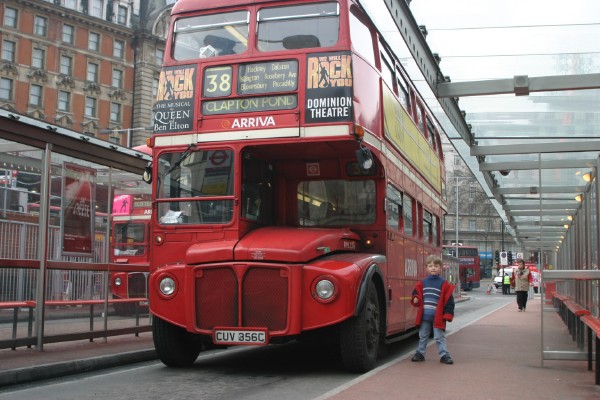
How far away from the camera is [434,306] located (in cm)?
1018

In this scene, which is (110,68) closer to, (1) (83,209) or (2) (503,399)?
(1) (83,209)

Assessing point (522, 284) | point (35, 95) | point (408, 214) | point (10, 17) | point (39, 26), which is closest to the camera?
point (408, 214)

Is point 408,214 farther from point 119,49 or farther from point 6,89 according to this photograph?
point 119,49

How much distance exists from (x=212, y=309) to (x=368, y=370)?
6.67 feet

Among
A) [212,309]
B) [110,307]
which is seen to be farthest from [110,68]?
[212,309]

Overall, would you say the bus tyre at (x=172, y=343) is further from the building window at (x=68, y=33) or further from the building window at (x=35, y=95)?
the building window at (x=68, y=33)

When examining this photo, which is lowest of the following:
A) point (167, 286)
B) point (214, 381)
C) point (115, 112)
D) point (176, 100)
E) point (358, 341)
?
point (214, 381)

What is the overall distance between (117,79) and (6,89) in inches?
410

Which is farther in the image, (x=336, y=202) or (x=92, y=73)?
(x=92, y=73)

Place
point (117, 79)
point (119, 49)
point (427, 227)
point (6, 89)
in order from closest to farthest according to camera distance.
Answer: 1. point (427, 227)
2. point (6, 89)
3. point (117, 79)
4. point (119, 49)

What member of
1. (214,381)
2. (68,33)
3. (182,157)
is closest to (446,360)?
(214,381)

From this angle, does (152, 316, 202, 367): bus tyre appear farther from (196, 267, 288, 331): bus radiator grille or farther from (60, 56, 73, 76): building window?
(60, 56, 73, 76): building window

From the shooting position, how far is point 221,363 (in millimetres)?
10430

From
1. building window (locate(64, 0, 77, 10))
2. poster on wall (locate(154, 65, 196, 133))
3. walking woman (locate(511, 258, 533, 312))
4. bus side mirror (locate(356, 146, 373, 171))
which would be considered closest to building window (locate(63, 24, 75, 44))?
building window (locate(64, 0, 77, 10))
